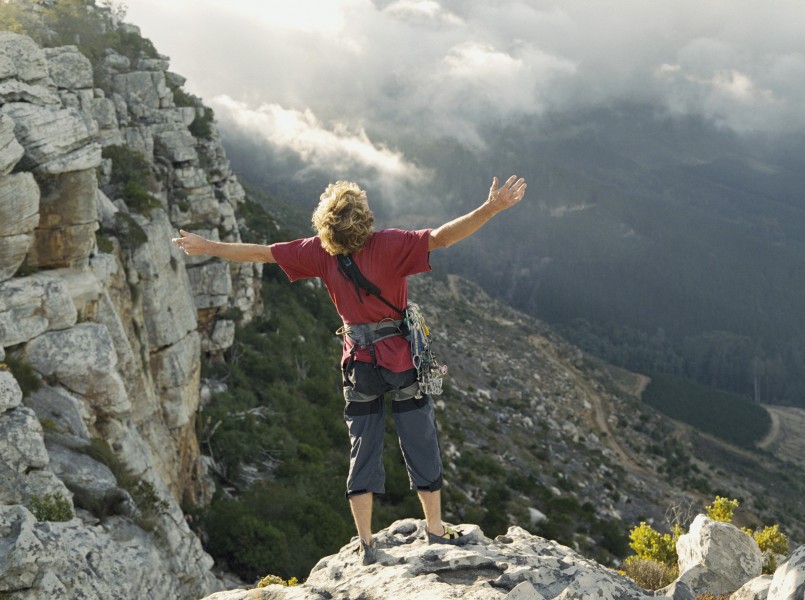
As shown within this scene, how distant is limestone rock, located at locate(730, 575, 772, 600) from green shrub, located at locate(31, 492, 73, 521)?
8294 mm

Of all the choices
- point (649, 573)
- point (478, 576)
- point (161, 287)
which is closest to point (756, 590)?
point (649, 573)

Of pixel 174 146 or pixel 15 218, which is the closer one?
pixel 15 218

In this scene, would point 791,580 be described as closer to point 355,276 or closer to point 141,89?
point 355,276

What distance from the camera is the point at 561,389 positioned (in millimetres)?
88125

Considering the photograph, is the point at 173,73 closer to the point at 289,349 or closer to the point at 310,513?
the point at 289,349

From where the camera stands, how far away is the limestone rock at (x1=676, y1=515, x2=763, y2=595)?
8086mm

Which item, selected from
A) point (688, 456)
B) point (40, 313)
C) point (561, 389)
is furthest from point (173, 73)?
point (688, 456)

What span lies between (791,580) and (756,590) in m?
1.32

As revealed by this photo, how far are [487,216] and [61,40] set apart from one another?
32322 mm

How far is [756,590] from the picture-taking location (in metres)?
6.62

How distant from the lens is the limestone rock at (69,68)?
2319 cm

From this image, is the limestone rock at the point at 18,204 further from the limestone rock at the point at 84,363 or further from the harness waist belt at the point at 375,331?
the harness waist belt at the point at 375,331

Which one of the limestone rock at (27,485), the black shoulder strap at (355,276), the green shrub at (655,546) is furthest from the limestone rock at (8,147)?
the green shrub at (655,546)

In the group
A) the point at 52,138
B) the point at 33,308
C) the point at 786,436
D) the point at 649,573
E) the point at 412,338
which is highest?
the point at 52,138
